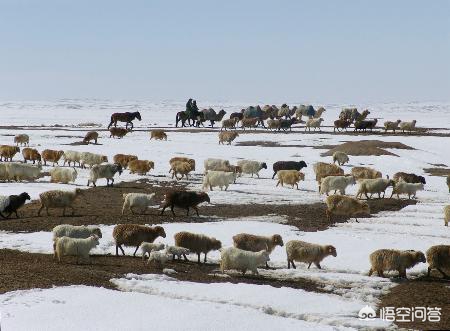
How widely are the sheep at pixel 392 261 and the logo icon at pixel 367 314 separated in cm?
290

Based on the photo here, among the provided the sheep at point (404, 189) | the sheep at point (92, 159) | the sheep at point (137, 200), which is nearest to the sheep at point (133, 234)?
the sheep at point (137, 200)

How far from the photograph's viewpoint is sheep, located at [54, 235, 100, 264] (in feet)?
43.0

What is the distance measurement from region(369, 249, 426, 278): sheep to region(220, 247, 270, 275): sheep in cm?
253

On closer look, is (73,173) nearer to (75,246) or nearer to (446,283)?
(75,246)

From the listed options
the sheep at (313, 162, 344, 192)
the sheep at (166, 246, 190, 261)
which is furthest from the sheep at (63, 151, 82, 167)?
the sheep at (166, 246, 190, 261)

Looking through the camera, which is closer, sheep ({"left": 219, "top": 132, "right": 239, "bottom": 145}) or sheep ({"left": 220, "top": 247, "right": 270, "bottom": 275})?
sheep ({"left": 220, "top": 247, "right": 270, "bottom": 275})

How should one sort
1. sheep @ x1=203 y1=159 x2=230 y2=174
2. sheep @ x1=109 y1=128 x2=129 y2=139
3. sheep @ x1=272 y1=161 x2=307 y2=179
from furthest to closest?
sheep @ x1=109 y1=128 x2=129 y2=139, sheep @ x1=272 y1=161 x2=307 y2=179, sheep @ x1=203 y1=159 x2=230 y2=174

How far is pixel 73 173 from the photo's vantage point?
24844 mm

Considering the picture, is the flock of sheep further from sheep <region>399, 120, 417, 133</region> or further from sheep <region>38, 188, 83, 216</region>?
sheep <region>399, 120, 417, 133</region>

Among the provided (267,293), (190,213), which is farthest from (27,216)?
(267,293)

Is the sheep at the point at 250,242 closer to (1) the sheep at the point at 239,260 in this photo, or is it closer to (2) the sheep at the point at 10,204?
(1) the sheep at the point at 239,260

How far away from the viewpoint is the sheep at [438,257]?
1266 centimetres

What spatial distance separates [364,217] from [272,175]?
1080cm

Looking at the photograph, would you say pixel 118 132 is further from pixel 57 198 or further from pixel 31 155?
pixel 57 198
